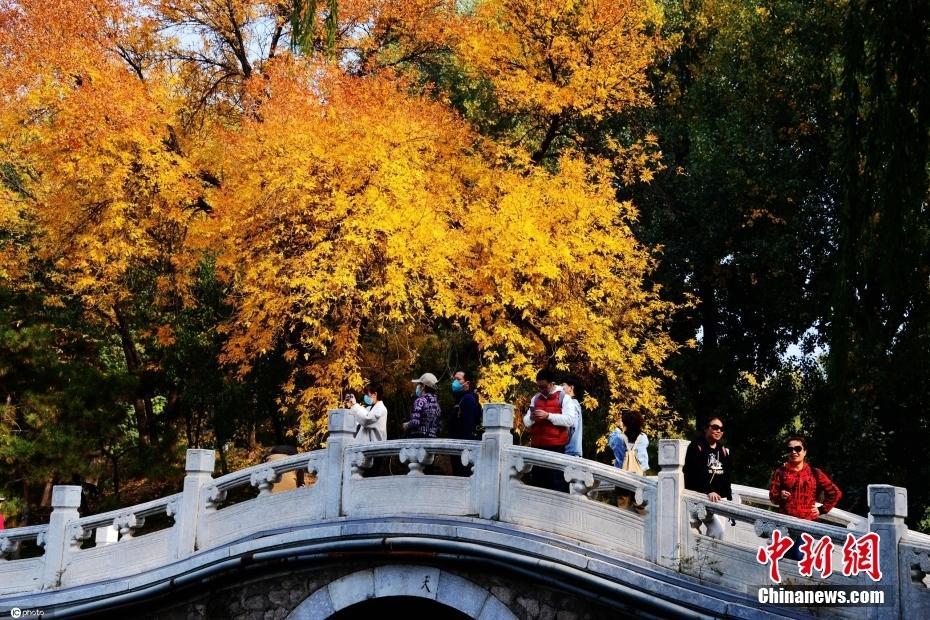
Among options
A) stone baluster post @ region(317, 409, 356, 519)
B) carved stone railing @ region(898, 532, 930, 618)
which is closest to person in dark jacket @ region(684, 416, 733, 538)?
carved stone railing @ region(898, 532, 930, 618)

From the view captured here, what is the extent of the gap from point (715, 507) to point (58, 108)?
505 inches

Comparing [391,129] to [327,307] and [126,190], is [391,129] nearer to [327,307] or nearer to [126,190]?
[327,307]

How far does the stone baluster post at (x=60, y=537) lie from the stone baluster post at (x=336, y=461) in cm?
272

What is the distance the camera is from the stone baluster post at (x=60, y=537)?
38.1ft

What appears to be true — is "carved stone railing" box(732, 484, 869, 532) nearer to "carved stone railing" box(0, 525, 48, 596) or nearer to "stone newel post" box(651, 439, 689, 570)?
"stone newel post" box(651, 439, 689, 570)

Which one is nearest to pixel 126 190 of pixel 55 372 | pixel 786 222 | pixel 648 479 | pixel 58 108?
pixel 58 108

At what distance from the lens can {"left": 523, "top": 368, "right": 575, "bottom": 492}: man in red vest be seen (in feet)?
32.3

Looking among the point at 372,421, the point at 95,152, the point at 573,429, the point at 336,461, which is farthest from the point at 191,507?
the point at 95,152

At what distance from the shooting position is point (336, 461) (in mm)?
10422

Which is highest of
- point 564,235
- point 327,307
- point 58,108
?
point 58,108

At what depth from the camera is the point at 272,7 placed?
20.5 metres

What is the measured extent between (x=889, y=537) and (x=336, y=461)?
464 cm

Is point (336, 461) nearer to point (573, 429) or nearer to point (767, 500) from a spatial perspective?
point (573, 429)

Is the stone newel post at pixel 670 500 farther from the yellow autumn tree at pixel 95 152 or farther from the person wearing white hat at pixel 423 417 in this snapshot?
the yellow autumn tree at pixel 95 152
